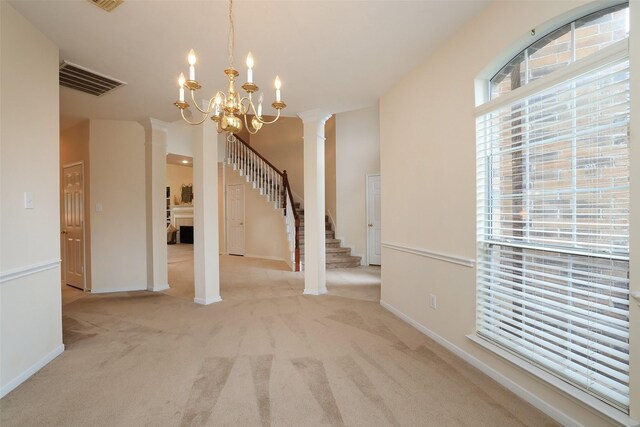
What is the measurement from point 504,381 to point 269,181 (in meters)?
6.25

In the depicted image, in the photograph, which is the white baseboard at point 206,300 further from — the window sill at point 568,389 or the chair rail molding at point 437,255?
the window sill at point 568,389

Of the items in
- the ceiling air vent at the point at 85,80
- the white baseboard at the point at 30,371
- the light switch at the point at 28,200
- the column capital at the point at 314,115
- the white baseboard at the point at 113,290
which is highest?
the ceiling air vent at the point at 85,80

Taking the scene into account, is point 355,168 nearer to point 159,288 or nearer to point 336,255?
point 336,255

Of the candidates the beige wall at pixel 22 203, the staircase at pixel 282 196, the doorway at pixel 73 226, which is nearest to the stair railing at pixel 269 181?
the staircase at pixel 282 196

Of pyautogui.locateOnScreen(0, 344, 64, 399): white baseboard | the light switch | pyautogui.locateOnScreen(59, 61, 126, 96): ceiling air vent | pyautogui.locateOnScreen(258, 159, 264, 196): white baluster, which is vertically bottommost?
pyautogui.locateOnScreen(0, 344, 64, 399): white baseboard

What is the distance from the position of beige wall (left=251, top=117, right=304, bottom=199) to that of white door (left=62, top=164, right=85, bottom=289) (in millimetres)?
4712

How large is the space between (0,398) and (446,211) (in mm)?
3386

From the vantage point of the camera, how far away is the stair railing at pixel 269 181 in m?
6.42

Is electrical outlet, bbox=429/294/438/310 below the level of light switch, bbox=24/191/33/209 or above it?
below

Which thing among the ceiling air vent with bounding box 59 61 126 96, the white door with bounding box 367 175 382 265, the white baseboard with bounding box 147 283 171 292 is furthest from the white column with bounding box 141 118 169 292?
the white door with bounding box 367 175 382 265

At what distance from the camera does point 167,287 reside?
4805mm

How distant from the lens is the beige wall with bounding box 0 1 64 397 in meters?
2.05

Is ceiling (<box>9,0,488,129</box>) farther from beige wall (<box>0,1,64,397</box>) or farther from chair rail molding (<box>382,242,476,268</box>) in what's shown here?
chair rail molding (<box>382,242,476,268</box>)

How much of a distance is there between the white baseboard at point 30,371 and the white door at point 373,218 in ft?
17.8
